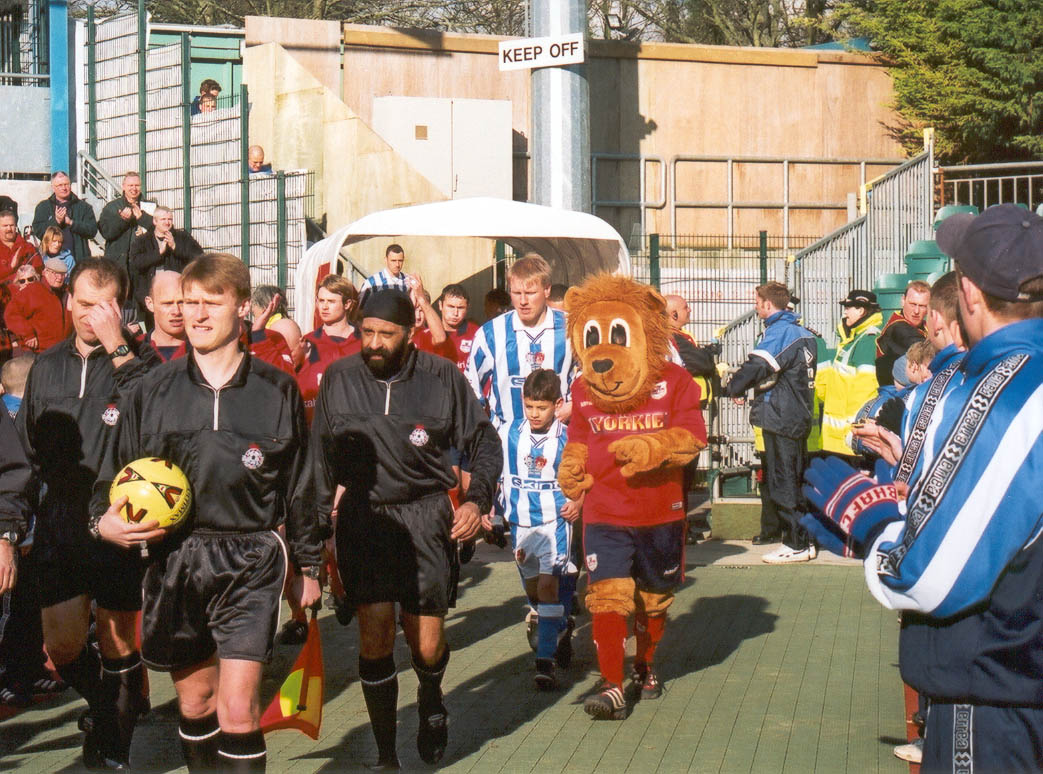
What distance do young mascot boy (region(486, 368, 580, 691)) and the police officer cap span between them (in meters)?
2.03

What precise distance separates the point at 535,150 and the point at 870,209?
4.82 m

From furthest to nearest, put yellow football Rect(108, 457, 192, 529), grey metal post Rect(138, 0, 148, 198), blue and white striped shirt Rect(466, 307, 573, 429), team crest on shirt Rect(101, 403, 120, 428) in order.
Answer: grey metal post Rect(138, 0, 148, 198)
blue and white striped shirt Rect(466, 307, 573, 429)
team crest on shirt Rect(101, 403, 120, 428)
yellow football Rect(108, 457, 192, 529)

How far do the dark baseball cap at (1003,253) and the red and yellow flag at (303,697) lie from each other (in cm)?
320

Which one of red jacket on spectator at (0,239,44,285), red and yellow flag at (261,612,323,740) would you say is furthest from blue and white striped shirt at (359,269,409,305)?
red jacket on spectator at (0,239,44,285)

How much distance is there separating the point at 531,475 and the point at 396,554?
228 centimetres

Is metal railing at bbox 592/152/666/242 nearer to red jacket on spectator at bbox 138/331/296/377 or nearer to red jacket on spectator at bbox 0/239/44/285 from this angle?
red jacket on spectator at bbox 0/239/44/285

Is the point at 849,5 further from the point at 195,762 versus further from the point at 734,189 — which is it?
the point at 195,762

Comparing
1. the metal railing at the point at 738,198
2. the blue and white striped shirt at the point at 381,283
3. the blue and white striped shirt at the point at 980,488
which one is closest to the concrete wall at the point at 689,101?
the metal railing at the point at 738,198

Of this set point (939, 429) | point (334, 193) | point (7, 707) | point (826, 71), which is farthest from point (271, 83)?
point (939, 429)

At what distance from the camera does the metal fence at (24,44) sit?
22.2 meters

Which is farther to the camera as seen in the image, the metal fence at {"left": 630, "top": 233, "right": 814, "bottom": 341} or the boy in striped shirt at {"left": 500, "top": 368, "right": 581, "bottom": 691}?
the metal fence at {"left": 630, "top": 233, "right": 814, "bottom": 341}

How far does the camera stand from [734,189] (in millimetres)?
26016

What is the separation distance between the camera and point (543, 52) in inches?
593

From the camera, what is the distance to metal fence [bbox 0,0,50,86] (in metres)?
22.2
